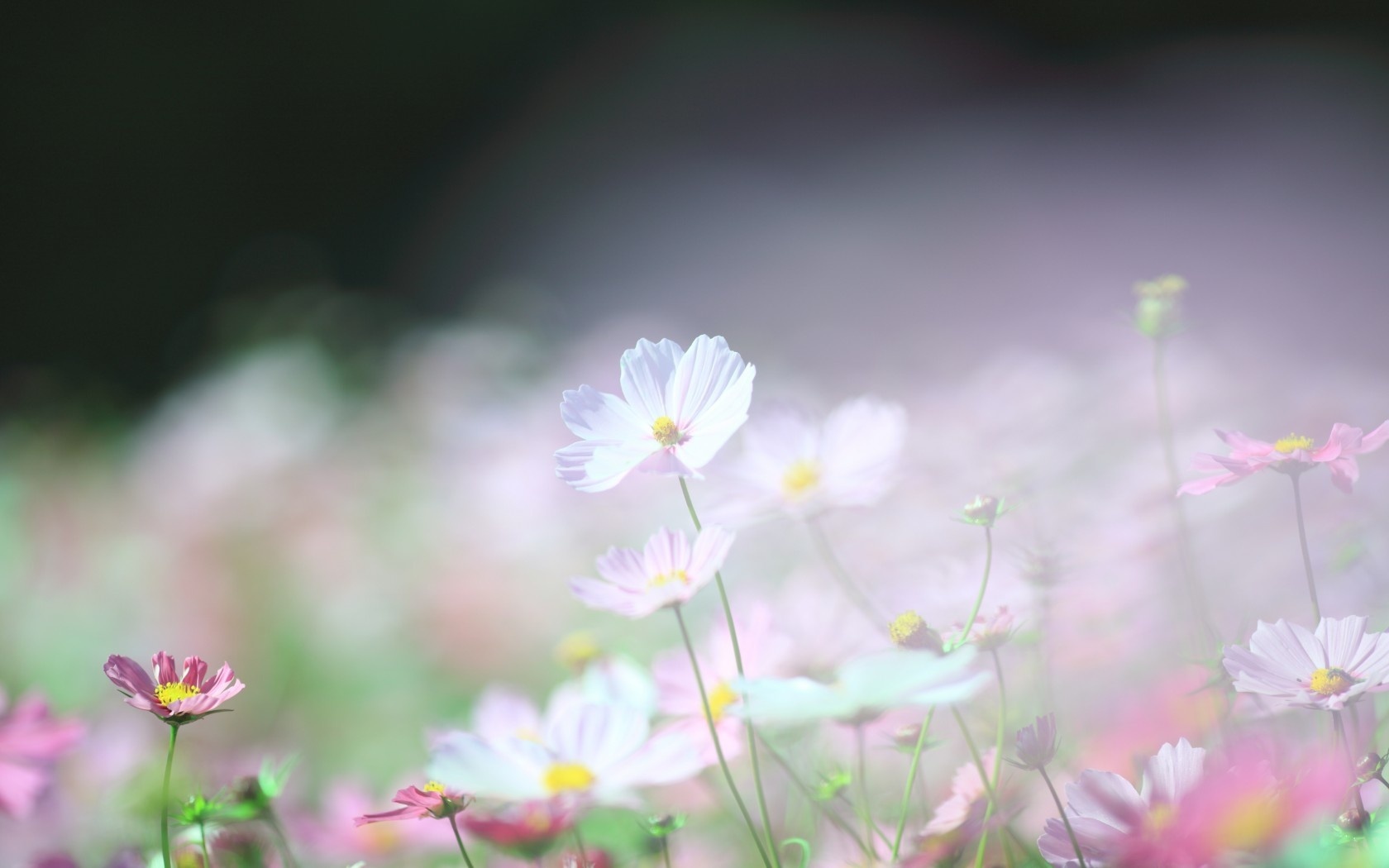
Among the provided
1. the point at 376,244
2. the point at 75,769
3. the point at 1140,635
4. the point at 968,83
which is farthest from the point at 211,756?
the point at 376,244

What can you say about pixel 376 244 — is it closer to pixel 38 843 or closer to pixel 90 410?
pixel 90 410

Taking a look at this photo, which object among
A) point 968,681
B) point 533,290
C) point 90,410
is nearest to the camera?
point 968,681

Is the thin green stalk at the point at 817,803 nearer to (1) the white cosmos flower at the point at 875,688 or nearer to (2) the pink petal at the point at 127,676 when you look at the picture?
(1) the white cosmos flower at the point at 875,688

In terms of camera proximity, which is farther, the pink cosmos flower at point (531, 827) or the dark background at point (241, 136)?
the dark background at point (241, 136)

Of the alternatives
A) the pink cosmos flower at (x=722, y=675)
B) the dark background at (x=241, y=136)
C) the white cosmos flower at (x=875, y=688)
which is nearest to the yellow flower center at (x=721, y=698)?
the pink cosmos flower at (x=722, y=675)

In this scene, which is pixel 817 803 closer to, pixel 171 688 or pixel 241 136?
pixel 171 688

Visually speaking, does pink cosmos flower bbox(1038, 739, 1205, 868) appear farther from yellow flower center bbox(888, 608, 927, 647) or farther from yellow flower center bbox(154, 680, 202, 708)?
yellow flower center bbox(154, 680, 202, 708)

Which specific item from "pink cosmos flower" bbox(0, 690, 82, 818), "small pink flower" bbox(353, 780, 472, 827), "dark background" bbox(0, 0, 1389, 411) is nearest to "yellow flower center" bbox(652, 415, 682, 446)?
"small pink flower" bbox(353, 780, 472, 827)
